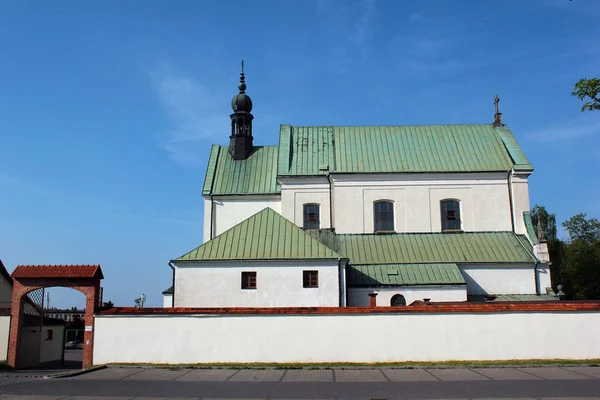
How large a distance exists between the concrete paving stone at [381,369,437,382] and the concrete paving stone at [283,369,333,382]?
1670 mm

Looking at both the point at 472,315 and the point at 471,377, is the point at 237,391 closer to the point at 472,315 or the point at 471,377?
the point at 471,377

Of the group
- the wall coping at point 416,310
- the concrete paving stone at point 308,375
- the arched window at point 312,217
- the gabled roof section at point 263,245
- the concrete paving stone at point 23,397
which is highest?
the arched window at point 312,217

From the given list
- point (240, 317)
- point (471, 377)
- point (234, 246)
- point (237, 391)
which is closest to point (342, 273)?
point (234, 246)

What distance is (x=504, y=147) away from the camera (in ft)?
113

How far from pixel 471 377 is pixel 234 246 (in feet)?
45.9

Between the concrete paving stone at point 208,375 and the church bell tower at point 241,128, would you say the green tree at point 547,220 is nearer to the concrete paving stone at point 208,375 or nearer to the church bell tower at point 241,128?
the church bell tower at point 241,128

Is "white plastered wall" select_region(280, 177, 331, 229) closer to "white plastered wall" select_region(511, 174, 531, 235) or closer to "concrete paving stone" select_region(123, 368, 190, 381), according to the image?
"white plastered wall" select_region(511, 174, 531, 235)

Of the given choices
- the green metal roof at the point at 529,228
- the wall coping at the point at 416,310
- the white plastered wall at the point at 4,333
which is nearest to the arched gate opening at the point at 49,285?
the white plastered wall at the point at 4,333

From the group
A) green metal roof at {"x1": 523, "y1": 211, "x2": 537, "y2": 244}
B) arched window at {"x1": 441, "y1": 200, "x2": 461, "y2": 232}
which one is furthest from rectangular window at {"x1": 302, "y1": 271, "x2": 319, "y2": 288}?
green metal roof at {"x1": 523, "y1": 211, "x2": 537, "y2": 244}

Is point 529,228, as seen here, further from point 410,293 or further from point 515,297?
point 410,293

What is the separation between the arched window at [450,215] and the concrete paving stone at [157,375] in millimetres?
19339

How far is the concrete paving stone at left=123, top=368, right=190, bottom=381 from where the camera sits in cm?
1611

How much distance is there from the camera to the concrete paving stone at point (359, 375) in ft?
50.4

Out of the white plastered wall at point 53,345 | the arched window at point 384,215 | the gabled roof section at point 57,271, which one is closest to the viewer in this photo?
the gabled roof section at point 57,271
